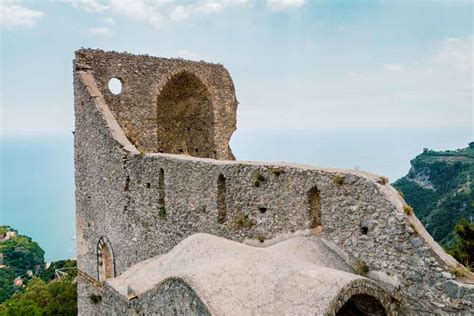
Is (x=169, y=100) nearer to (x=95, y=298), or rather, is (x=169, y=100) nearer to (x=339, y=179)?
(x=95, y=298)

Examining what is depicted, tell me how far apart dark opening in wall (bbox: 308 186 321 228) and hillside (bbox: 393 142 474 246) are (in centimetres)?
2159

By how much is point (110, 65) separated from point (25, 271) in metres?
63.3

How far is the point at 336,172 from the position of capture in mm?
6742

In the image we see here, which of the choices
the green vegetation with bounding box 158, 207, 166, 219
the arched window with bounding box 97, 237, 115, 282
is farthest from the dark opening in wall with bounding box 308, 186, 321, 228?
the arched window with bounding box 97, 237, 115, 282

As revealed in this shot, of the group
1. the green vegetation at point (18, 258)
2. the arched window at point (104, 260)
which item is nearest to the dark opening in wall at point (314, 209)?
the arched window at point (104, 260)

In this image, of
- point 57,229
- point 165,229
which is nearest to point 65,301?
point 165,229

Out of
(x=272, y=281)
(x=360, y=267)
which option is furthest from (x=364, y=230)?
(x=272, y=281)

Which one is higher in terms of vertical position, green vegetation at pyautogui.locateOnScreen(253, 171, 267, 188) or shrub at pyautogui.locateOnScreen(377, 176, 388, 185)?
shrub at pyautogui.locateOnScreen(377, 176, 388, 185)

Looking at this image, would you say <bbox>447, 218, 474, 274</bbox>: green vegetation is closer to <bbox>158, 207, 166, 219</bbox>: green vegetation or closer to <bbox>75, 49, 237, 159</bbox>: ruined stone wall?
<bbox>75, 49, 237, 159</bbox>: ruined stone wall

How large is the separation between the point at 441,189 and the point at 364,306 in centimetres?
4180

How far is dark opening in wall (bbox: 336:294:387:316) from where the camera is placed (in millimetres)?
5910

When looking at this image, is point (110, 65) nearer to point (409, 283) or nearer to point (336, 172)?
point (336, 172)

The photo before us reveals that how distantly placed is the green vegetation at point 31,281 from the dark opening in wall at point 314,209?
25.0 m

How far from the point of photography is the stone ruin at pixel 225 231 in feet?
18.3
